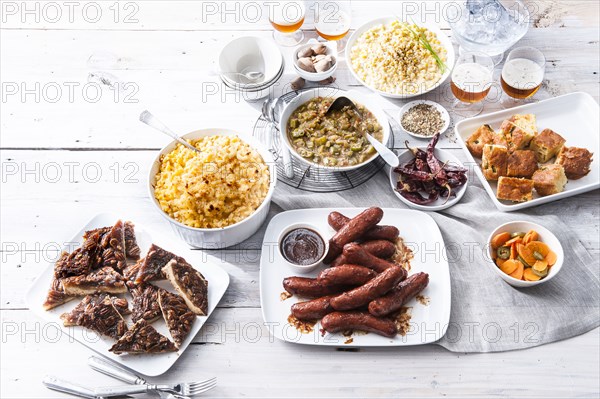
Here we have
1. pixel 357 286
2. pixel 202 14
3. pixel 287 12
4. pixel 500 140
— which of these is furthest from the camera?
pixel 202 14

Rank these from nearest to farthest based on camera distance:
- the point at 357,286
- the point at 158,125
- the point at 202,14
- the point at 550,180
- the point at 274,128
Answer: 1. the point at 357,286
2. the point at 550,180
3. the point at 158,125
4. the point at 274,128
5. the point at 202,14

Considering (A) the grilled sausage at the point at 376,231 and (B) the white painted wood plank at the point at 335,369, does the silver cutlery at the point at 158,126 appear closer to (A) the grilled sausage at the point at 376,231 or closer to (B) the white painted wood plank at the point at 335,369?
(A) the grilled sausage at the point at 376,231

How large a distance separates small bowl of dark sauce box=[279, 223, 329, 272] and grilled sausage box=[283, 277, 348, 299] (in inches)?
3.8

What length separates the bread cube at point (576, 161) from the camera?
3857mm

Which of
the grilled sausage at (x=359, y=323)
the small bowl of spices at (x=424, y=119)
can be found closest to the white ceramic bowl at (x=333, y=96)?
the small bowl of spices at (x=424, y=119)

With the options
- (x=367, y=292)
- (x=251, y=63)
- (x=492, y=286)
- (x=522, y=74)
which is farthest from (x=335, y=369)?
(x=522, y=74)

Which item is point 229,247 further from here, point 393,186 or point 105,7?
point 105,7

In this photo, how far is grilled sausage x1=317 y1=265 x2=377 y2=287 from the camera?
3.37 meters

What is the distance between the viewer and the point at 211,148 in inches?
146

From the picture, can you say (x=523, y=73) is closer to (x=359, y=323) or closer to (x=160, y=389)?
(x=359, y=323)

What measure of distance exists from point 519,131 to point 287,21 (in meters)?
1.96

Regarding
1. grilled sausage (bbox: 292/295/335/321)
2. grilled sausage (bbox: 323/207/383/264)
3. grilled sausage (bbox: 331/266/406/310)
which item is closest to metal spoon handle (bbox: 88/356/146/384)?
grilled sausage (bbox: 292/295/335/321)

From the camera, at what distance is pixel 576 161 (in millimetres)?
3857

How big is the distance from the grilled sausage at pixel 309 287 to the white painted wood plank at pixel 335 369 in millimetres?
317
